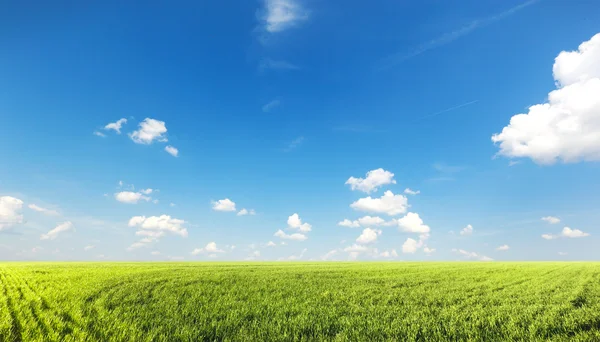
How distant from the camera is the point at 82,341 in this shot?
9352 mm

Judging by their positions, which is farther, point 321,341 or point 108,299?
point 108,299

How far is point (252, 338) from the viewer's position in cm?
1027

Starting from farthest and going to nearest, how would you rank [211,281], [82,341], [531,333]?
[211,281] → [531,333] → [82,341]

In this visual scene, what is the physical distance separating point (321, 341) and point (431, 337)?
353 centimetres

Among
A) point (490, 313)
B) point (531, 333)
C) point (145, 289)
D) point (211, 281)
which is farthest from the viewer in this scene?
point (211, 281)

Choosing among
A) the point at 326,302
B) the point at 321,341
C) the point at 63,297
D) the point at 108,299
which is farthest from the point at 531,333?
the point at 63,297

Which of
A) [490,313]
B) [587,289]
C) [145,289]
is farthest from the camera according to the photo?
[587,289]

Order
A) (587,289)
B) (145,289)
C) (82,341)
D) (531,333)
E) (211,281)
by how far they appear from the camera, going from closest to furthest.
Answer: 1. (82,341)
2. (531,333)
3. (145,289)
4. (587,289)
5. (211,281)

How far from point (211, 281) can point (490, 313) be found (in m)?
17.0

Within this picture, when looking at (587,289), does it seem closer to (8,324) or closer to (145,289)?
(145,289)

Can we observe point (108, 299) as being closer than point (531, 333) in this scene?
No

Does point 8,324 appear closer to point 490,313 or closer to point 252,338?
point 252,338

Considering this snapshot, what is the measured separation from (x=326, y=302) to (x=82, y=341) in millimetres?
9789

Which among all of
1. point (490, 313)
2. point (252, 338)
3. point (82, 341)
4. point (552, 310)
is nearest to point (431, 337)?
point (490, 313)
